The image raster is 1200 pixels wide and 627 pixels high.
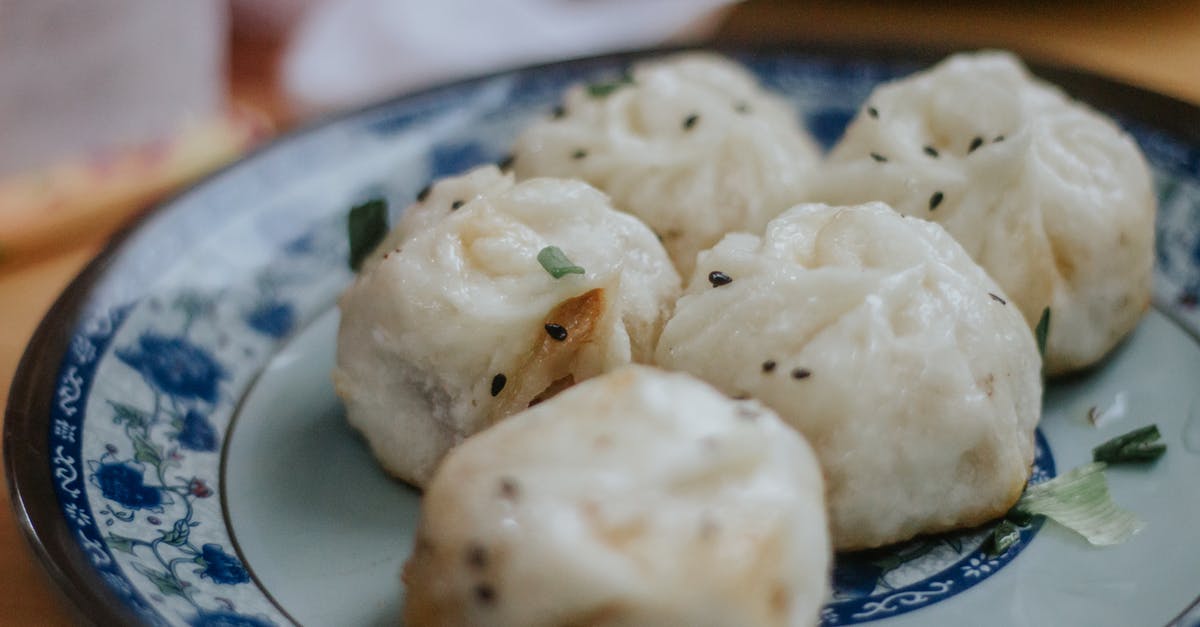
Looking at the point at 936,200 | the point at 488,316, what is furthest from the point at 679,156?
the point at 488,316

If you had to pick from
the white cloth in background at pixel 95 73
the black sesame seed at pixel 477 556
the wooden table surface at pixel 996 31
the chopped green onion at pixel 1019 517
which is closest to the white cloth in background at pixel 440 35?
the wooden table surface at pixel 996 31

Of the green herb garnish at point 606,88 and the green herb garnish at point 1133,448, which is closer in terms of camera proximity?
the green herb garnish at point 1133,448

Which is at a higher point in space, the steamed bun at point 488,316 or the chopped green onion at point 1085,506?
the steamed bun at point 488,316

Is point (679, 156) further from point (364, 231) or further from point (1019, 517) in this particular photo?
point (1019, 517)

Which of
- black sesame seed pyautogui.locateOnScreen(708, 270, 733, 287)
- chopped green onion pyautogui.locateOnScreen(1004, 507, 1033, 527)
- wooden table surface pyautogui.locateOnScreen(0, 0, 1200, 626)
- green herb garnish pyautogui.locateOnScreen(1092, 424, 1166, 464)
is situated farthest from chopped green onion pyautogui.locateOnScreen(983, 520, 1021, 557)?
wooden table surface pyautogui.locateOnScreen(0, 0, 1200, 626)

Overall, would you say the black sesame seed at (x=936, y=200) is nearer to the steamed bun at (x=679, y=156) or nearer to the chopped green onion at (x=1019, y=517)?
the steamed bun at (x=679, y=156)

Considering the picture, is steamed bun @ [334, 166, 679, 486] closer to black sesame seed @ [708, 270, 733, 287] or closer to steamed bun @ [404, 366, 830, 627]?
black sesame seed @ [708, 270, 733, 287]
